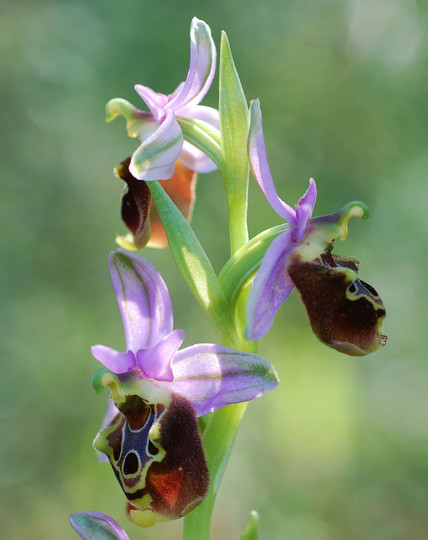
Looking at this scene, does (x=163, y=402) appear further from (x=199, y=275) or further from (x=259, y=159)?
(x=259, y=159)

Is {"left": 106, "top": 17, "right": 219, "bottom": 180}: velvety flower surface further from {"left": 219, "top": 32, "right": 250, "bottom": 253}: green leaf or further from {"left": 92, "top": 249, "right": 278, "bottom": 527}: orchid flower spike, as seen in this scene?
{"left": 92, "top": 249, "right": 278, "bottom": 527}: orchid flower spike

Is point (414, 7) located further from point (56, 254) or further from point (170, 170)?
point (170, 170)

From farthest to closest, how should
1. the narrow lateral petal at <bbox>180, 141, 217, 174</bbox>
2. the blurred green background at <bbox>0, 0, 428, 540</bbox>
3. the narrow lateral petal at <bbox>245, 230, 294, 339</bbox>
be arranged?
the blurred green background at <bbox>0, 0, 428, 540</bbox>
the narrow lateral petal at <bbox>180, 141, 217, 174</bbox>
the narrow lateral petal at <bbox>245, 230, 294, 339</bbox>

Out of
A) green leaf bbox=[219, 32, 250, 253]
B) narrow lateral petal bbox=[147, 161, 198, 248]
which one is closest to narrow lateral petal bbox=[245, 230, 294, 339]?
green leaf bbox=[219, 32, 250, 253]

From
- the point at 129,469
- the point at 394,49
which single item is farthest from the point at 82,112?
the point at 129,469

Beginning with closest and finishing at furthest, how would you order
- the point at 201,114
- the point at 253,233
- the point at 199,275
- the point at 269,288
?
the point at 269,288 → the point at 199,275 → the point at 201,114 → the point at 253,233

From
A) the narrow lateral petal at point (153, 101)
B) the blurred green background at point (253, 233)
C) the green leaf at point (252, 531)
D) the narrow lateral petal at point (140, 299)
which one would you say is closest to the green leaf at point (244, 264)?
the narrow lateral petal at point (140, 299)

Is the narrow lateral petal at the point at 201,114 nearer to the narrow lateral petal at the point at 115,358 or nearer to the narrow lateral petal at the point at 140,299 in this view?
the narrow lateral petal at the point at 140,299

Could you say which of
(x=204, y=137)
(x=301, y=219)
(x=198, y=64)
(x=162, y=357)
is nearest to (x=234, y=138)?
(x=204, y=137)
